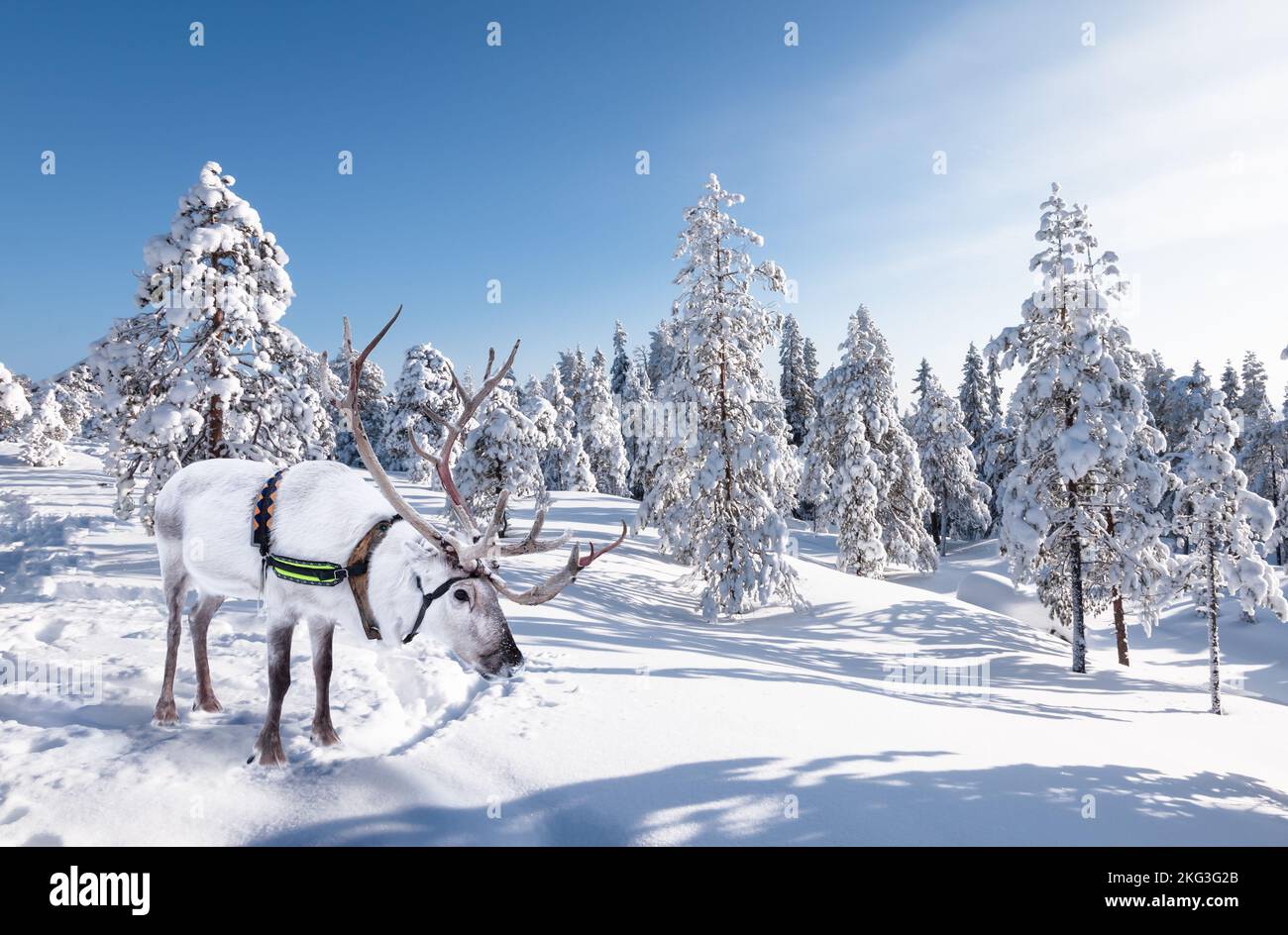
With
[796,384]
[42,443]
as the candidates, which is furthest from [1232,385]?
[42,443]

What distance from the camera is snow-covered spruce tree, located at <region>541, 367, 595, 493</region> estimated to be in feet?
179

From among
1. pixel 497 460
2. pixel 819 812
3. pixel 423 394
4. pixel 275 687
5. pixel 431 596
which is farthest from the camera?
pixel 423 394

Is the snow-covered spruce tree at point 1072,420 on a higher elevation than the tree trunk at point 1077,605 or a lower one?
higher

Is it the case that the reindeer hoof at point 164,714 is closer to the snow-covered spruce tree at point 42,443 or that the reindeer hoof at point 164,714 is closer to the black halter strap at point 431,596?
the black halter strap at point 431,596

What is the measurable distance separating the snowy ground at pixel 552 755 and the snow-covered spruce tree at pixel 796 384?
43980 millimetres

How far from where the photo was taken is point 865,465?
30031 mm

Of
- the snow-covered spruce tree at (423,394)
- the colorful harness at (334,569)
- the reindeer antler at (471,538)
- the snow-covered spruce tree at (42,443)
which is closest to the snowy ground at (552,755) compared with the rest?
the colorful harness at (334,569)

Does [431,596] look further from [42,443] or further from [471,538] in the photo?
[42,443]

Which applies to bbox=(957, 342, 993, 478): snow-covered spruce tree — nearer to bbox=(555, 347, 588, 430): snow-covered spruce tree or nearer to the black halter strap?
bbox=(555, 347, 588, 430): snow-covered spruce tree

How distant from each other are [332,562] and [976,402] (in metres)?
58.0

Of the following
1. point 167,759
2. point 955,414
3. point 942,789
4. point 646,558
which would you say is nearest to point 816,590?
point 646,558

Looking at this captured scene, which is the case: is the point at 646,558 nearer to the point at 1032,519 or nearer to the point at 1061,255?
the point at 1032,519

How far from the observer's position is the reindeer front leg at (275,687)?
12.0ft
